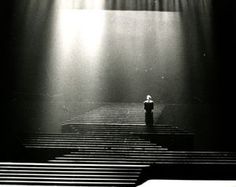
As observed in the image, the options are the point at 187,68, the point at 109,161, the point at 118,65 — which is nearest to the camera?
the point at 109,161

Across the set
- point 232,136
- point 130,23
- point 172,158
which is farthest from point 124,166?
point 130,23

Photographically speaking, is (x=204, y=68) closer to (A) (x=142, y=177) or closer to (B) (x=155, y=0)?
(B) (x=155, y=0)

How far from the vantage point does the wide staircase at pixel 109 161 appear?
96.7 inches

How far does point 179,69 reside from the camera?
7434 millimetres

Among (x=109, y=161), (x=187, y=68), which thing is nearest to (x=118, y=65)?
(x=187, y=68)

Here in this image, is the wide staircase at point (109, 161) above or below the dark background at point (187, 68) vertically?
below

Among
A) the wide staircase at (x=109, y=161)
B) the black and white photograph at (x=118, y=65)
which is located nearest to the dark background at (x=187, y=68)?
the black and white photograph at (x=118, y=65)

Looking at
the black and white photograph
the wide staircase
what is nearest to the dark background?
the black and white photograph

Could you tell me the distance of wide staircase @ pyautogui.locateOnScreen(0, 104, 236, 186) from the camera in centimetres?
246

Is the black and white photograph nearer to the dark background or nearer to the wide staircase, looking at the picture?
the dark background

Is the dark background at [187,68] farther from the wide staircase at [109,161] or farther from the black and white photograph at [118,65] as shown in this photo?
the wide staircase at [109,161]

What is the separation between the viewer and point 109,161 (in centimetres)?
279

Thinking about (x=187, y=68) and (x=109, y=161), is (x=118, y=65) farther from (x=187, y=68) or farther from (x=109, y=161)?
(x=109, y=161)

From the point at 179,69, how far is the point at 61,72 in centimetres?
332
